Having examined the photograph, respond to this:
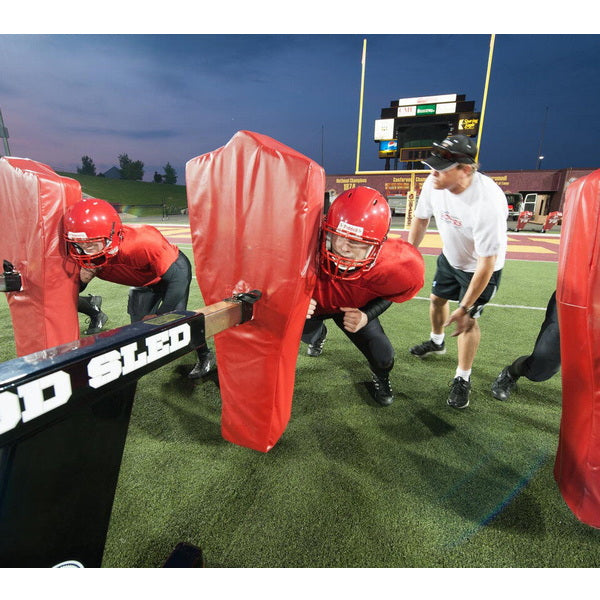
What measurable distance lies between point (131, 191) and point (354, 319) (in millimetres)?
49063

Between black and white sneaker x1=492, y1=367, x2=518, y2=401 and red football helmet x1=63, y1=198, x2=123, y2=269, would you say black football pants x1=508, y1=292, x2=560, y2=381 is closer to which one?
black and white sneaker x1=492, y1=367, x2=518, y2=401

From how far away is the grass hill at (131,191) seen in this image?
38381 mm

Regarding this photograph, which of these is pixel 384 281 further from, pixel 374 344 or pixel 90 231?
pixel 90 231

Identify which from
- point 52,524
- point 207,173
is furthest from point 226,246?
point 52,524

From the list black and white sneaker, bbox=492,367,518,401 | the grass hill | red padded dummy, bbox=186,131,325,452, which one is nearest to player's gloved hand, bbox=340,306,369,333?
red padded dummy, bbox=186,131,325,452

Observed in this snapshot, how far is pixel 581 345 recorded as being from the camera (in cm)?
129

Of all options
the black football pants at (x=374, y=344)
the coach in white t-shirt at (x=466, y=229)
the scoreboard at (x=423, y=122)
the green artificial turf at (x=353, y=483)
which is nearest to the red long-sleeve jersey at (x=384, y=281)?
the black football pants at (x=374, y=344)

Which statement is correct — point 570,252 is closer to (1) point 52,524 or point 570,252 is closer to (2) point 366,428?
(2) point 366,428

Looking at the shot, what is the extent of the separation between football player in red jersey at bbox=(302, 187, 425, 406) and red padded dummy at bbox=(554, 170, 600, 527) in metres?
0.67

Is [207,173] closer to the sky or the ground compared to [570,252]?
closer to the sky

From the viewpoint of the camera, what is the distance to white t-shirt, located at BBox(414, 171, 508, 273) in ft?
7.12

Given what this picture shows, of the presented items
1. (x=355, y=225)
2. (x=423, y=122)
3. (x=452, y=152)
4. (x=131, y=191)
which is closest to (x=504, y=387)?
(x=452, y=152)

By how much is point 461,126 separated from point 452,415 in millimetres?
16073

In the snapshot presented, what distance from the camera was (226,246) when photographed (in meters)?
1.50
